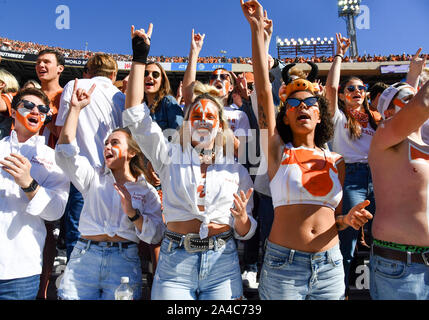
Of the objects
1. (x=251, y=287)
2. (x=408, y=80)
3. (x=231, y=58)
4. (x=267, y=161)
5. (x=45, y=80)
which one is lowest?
(x=251, y=287)

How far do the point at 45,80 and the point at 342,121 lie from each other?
3.61m

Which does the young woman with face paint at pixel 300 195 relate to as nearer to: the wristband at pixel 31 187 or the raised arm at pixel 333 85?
the raised arm at pixel 333 85

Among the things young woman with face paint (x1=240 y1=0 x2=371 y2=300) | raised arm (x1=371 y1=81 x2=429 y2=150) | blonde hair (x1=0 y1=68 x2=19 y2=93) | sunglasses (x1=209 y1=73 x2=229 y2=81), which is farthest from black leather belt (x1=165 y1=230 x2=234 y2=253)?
blonde hair (x1=0 y1=68 x2=19 y2=93)

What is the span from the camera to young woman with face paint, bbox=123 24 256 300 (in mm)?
2184

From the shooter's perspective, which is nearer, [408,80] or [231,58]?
[408,80]

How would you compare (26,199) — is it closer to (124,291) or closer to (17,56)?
(124,291)

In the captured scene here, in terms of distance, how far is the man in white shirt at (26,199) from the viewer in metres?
2.47

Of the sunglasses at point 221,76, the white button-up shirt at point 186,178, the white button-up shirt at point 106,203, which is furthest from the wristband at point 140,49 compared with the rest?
the sunglasses at point 221,76

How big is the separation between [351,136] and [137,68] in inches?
102

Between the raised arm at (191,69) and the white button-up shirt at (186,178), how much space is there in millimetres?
1272

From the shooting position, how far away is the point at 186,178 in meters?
2.39

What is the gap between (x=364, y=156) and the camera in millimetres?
3715

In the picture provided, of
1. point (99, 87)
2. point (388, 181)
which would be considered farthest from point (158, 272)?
point (99, 87)

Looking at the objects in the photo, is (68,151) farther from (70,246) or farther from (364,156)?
(364,156)
